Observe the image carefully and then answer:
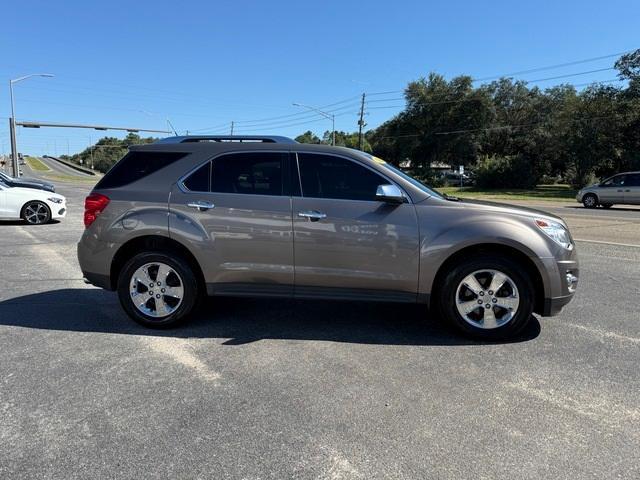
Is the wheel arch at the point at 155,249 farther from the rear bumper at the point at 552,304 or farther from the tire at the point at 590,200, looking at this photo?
the tire at the point at 590,200

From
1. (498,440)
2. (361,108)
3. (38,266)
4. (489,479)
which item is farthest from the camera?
(361,108)

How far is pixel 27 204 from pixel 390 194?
12686 mm

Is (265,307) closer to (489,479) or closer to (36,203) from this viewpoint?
(489,479)

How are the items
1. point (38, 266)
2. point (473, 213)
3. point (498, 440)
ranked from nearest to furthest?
point (498, 440), point (473, 213), point (38, 266)

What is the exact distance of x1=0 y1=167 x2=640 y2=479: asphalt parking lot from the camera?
272 centimetres

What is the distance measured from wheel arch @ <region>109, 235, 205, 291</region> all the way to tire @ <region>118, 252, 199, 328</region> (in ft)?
0.22

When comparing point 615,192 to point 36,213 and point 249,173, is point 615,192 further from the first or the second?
point 249,173

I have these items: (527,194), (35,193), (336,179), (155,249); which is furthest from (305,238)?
(527,194)

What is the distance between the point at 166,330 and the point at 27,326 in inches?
55.3

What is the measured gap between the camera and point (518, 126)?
2287 inches

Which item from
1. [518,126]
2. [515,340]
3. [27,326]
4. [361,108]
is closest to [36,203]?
[27,326]

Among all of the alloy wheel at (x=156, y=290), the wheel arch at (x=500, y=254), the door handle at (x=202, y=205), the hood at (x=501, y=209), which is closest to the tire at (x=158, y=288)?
the alloy wheel at (x=156, y=290)

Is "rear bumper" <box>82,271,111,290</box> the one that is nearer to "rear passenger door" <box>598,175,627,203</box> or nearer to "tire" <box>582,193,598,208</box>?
"rear passenger door" <box>598,175,627,203</box>

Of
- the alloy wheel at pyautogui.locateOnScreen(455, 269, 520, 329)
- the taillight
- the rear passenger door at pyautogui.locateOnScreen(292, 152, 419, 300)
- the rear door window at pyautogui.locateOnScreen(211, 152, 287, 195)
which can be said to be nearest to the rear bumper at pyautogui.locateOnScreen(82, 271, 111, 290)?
the taillight
